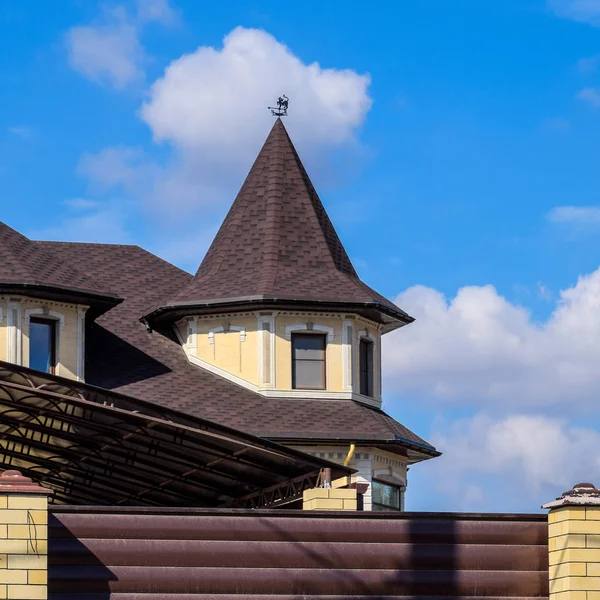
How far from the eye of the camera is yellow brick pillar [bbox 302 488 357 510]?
24.0 m

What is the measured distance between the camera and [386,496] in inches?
1254

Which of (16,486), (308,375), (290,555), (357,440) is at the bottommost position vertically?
(290,555)

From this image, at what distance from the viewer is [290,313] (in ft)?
105

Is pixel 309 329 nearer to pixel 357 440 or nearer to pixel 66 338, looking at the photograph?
pixel 357 440

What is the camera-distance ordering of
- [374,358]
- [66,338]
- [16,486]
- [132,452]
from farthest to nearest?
[374,358], [66,338], [132,452], [16,486]

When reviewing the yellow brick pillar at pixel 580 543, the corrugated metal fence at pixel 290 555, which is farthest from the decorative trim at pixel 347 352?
the yellow brick pillar at pixel 580 543

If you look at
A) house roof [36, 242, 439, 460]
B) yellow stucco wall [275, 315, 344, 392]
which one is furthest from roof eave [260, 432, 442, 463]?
yellow stucco wall [275, 315, 344, 392]

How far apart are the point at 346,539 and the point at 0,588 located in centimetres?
434

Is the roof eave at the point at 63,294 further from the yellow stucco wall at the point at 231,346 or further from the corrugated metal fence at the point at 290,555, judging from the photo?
the corrugated metal fence at the point at 290,555

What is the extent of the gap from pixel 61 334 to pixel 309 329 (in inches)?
222

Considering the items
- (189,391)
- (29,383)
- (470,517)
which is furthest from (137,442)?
(470,517)

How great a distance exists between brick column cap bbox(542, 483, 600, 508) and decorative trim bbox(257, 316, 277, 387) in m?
14.7

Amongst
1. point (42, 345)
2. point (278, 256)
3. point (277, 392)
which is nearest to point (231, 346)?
point (277, 392)

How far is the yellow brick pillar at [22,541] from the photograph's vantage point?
1596 cm
